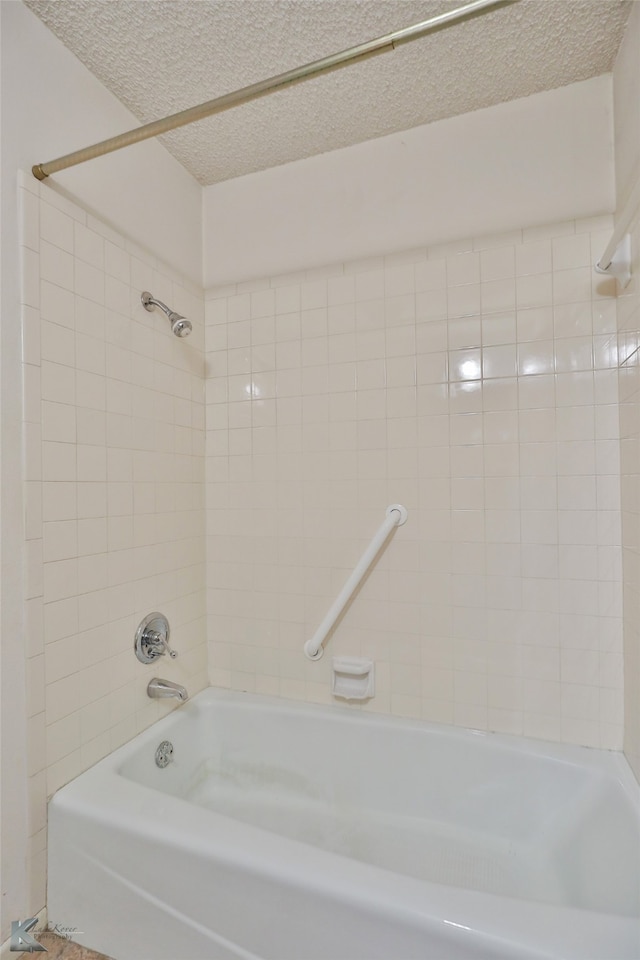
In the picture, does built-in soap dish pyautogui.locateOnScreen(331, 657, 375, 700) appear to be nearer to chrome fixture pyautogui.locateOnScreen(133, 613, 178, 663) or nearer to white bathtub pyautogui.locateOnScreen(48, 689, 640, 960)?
white bathtub pyautogui.locateOnScreen(48, 689, 640, 960)

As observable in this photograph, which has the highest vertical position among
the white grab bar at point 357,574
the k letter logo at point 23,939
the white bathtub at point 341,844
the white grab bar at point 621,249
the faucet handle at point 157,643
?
the white grab bar at point 621,249

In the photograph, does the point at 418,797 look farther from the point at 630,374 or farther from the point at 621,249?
the point at 621,249

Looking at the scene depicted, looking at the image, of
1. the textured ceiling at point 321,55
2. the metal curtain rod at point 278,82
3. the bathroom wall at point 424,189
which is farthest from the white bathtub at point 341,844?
the textured ceiling at point 321,55

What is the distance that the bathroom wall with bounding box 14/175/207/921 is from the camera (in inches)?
45.9

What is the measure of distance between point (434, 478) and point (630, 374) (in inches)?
24.4

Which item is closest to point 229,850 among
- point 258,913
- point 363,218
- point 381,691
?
point 258,913

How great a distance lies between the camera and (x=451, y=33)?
123cm

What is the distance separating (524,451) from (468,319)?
1.55ft

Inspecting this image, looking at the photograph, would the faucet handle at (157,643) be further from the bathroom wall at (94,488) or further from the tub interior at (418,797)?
the tub interior at (418,797)

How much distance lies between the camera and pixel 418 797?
4.99 ft

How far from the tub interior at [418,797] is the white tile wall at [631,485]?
0.20 metres

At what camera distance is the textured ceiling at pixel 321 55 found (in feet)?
3.86

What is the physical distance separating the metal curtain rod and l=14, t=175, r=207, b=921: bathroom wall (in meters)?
0.14

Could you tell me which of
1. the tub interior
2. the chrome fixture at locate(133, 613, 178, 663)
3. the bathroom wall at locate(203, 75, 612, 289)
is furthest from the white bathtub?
the bathroom wall at locate(203, 75, 612, 289)
